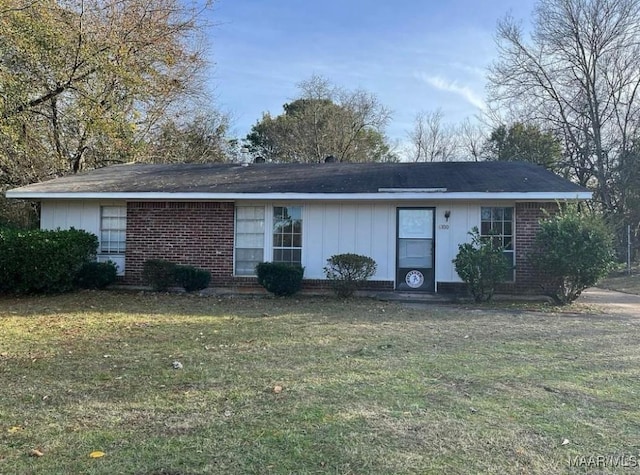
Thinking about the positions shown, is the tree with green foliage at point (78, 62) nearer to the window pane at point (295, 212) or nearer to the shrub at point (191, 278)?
the shrub at point (191, 278)

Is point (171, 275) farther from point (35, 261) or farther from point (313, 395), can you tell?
point (313, 395)

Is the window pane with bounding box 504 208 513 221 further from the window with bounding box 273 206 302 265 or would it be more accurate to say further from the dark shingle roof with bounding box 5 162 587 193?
the window with bounding box 273 206 302 265

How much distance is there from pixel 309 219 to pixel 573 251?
579 centimetres

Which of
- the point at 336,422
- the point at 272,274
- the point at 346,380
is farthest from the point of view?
the point at 272,274

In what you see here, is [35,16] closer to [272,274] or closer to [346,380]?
[272,274]

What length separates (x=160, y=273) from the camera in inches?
456

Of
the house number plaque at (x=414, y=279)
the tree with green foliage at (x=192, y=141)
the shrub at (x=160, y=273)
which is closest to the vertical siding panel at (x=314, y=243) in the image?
the house number plaque at (x=414, y=279)

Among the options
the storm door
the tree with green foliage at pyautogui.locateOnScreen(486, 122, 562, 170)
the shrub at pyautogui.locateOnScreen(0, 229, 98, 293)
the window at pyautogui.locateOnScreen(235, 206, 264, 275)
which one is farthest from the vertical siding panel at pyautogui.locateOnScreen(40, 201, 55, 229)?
the tree with green foliage at pyautogui.locateOnScreen(486, 122, 562, 170)

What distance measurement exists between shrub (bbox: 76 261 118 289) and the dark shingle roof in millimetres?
1801

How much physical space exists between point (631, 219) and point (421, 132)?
56.5ft

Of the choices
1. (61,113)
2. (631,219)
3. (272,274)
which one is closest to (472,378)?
(272,274)

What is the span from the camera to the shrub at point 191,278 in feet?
37.9

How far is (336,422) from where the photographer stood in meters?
3.83

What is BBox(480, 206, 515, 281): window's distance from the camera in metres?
11.5
